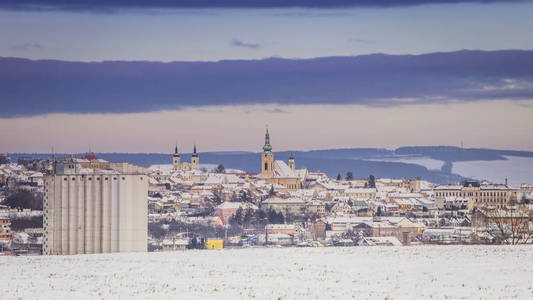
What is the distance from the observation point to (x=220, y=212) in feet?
408

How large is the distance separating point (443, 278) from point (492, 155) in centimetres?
16902

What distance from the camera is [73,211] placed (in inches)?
2124

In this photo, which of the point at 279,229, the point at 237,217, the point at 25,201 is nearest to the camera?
the point at 279,229

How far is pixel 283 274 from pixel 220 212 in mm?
103185

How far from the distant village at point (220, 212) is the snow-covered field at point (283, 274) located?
10.3 metres

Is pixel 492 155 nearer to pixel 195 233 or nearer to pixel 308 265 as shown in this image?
pixel 195 233

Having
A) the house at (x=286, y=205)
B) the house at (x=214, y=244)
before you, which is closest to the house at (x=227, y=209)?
the house at (x=286, y=205)

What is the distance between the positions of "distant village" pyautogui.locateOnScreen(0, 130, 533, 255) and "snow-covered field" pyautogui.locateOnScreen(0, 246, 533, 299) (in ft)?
33.9

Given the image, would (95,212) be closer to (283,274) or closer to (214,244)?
(214,244)

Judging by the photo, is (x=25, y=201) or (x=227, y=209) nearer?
(x=25, y=201)

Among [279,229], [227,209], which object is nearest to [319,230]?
[279,229]

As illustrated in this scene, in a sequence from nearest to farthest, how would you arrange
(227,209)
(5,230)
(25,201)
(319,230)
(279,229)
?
(5,230), (279,229), (319,230), (25,201), (227,209)

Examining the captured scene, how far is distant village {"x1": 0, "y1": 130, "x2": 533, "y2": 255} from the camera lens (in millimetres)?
54000

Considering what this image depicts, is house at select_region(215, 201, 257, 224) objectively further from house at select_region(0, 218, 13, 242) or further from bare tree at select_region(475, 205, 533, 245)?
bare tree at select_region(475, 205, 533, 245)
